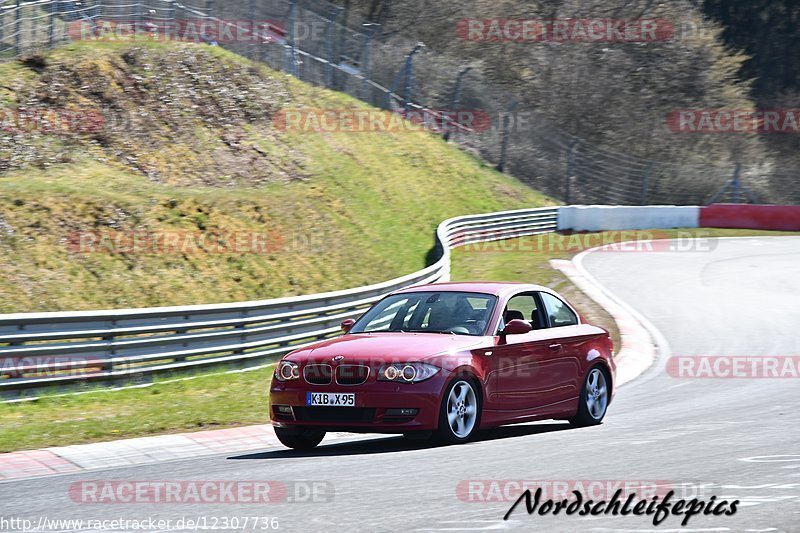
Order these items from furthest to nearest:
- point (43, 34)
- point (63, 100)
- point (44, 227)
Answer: point (43, 34), point (63, 100), point (44, 227)

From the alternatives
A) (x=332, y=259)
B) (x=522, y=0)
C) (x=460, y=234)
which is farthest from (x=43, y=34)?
(x=522, y=0)

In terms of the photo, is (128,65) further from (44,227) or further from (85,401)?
(85,401)

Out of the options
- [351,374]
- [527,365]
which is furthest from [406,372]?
[527,365]

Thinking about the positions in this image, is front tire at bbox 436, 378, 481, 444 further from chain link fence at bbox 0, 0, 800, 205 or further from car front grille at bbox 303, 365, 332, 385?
chain link fence at bbox 0, 0, 800, 205

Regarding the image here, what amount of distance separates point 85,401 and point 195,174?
1686cm

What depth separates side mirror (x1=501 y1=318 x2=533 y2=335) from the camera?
1012 centimetres

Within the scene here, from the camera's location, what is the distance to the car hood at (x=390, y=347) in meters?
9.32

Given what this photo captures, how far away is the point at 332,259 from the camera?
27.4 metres

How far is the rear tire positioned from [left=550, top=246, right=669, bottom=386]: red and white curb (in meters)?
6.65

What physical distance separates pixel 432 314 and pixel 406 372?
4.37ft

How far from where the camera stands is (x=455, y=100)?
1742 inches

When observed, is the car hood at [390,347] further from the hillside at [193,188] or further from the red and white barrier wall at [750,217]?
the red and white barrier wall at [750,217]

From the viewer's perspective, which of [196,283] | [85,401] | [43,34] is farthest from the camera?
[43,34]

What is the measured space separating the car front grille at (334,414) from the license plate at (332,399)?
0.04 meters
